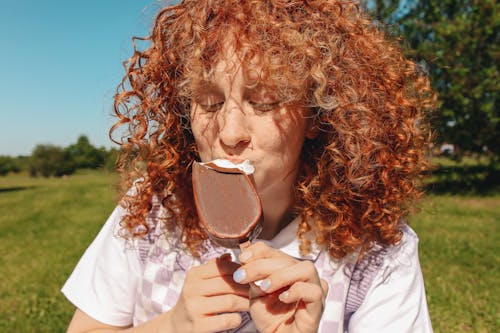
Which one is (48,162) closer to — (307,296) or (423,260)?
(423,260)

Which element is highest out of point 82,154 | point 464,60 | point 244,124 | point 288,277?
point 464,60

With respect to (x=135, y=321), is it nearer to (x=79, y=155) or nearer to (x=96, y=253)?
(x=96, y=253)

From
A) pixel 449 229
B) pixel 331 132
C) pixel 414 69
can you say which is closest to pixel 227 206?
pixel 331 132

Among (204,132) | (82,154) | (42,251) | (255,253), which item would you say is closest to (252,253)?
(255,253)

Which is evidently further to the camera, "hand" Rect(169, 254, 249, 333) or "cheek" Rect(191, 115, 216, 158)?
"cheek" Rect(191, 115, 216, 158)

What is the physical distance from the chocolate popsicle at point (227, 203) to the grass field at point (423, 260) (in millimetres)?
892

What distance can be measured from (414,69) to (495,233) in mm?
5691

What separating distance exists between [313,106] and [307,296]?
615 millimetres

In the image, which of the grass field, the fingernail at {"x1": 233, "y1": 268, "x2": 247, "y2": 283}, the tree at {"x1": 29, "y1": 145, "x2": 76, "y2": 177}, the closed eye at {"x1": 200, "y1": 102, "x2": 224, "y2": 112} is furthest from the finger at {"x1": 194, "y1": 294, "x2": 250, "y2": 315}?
the tree at {"x1": 29, "y1": 145, "x2": 76, "y2": 177}

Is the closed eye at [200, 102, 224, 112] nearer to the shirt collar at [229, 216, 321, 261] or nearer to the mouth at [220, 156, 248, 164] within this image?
the mouth at [220, 156, 248, 164]

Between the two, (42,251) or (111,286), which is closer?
(111,286)

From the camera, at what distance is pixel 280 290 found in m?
Answer: 1.18

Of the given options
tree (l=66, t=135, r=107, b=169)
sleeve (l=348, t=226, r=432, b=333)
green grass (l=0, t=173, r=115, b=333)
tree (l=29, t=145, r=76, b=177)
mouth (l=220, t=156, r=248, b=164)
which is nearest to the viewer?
mouth (l=220, t=156, r=248, b=164)

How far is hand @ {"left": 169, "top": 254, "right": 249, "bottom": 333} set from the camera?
4.00 ft
